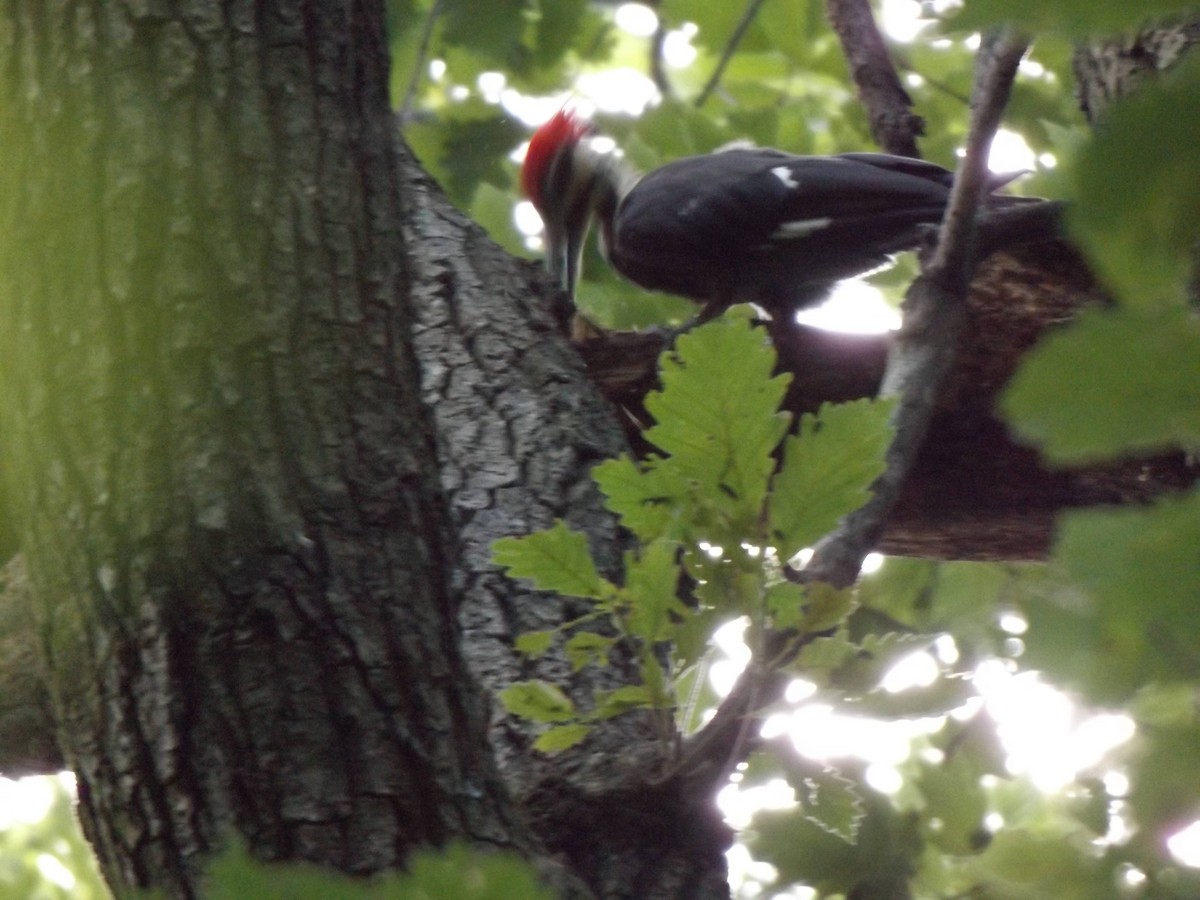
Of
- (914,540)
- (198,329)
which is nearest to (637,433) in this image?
(914,540)

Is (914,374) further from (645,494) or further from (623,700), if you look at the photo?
(623,700)

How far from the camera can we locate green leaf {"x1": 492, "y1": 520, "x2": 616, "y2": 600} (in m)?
1.52

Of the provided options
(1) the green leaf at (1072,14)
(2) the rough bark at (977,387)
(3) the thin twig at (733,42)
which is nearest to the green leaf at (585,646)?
(1) the green leaf at (1072,14)

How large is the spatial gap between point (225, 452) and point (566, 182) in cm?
446

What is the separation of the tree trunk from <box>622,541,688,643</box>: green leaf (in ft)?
0.63

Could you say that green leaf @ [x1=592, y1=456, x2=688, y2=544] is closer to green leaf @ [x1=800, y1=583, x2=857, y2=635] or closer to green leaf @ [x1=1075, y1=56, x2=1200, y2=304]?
green leaf @ [x1=800, y1=583, x2=857, y2=635]

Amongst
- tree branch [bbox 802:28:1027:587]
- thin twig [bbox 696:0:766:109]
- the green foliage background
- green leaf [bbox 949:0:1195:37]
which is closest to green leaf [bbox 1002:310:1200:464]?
the green foliage background

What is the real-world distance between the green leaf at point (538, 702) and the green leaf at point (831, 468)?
1.13 ft

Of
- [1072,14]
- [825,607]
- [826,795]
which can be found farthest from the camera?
[826,795]

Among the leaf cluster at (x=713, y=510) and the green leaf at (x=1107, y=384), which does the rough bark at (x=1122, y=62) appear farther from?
the green leaf at (x=1107, y=384)

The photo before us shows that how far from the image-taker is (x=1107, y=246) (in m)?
0.57

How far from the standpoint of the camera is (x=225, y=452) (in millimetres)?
1513

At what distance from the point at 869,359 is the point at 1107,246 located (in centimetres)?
270

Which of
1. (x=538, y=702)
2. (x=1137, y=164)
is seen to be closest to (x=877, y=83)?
(x=538, y=702)
